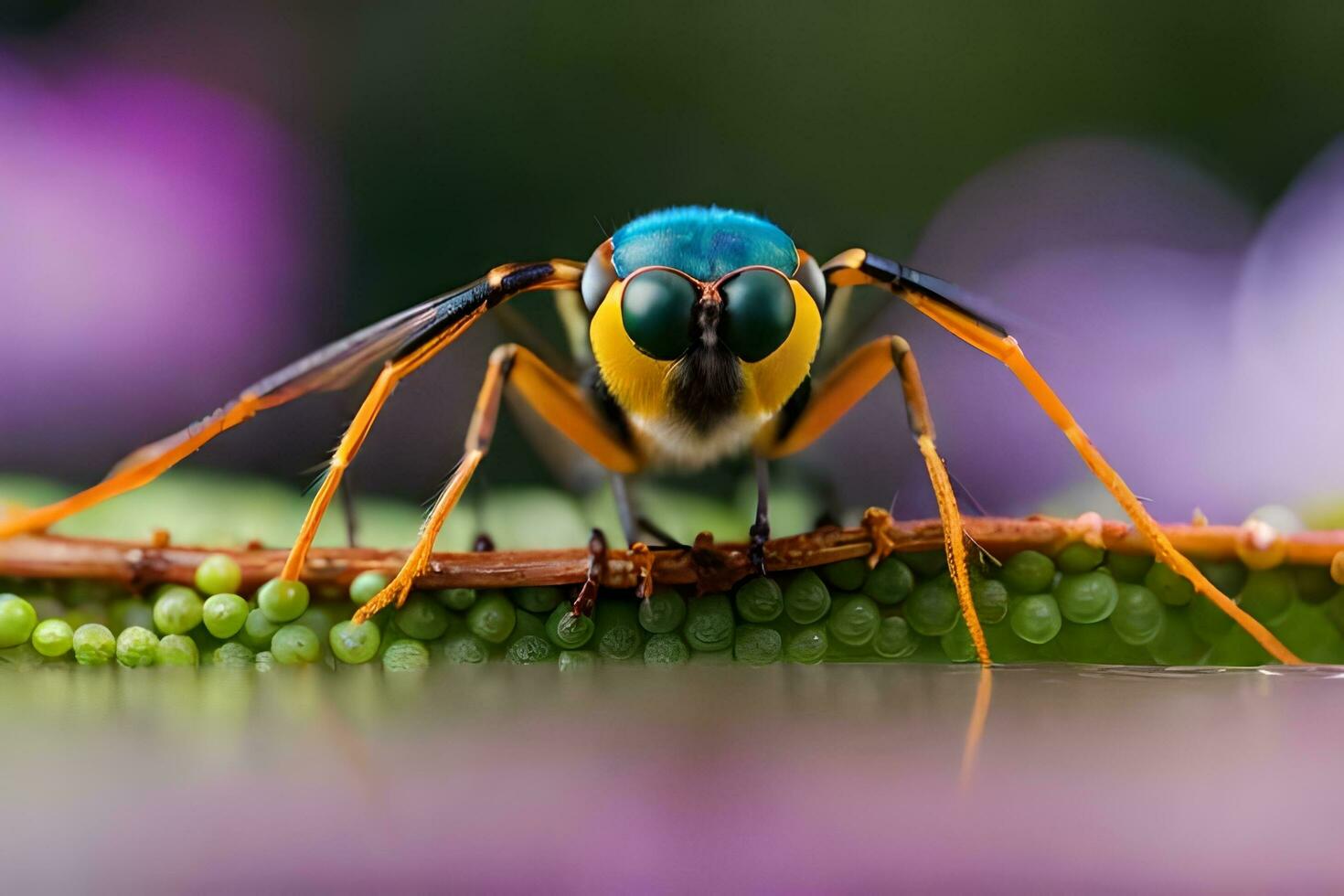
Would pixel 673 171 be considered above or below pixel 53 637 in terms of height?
above

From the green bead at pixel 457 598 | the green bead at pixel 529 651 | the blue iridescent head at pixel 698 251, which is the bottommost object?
the green bead at pixel 529 651

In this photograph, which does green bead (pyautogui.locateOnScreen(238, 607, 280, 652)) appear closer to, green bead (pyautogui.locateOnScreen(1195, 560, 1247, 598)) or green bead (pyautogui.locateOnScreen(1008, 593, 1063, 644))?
green bead (pyautogui.locateOnScreen(1008, 593, 1063, 644))

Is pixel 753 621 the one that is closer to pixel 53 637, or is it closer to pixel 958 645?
pixel 958 645

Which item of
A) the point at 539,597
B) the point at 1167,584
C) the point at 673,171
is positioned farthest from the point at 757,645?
the point at 673,171

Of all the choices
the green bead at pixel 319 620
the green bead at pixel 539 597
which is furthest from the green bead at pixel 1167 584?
the green bead at pixel 319 620

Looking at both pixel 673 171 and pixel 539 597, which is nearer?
pixel 539 597

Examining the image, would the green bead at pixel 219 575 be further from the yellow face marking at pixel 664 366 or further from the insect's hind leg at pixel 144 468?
the yellow face marking at pixel 664 366

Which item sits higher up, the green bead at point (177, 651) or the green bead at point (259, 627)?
the green bead at point (259, 627)
